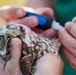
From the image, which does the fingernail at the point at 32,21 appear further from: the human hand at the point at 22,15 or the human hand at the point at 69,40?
the human hand at the point at 69,40

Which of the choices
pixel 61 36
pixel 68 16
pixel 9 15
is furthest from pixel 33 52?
pixel 68 16

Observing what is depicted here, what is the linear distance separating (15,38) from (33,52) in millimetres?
79

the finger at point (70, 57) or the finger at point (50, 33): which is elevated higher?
the finger at point (50, 33)

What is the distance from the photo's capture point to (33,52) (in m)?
0.93

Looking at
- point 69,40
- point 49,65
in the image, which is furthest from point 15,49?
point 69,40

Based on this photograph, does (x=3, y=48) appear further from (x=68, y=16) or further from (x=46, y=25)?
(x=68, y=16)

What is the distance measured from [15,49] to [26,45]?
0.15ft

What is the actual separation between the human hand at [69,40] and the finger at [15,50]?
0.21 m

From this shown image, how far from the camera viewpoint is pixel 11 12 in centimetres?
116

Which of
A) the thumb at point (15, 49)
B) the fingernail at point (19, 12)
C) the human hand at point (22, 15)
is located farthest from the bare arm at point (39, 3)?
the thumb at point (15, 49)

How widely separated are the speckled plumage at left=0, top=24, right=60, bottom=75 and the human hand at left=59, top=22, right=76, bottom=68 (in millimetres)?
70

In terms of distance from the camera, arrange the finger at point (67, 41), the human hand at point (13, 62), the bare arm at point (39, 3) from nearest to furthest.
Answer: the human hand at point (13, 62) < the finger at point (67, 41) < the bare arm at point (39, 3)

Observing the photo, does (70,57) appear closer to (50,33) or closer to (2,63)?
(50,33)

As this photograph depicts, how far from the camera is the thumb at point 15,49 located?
0.89 metres
